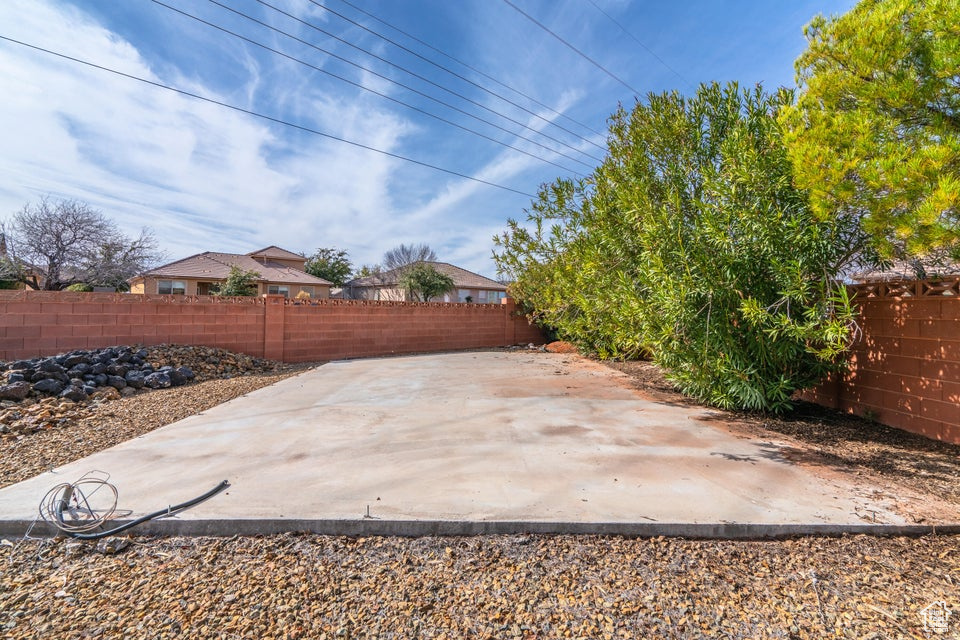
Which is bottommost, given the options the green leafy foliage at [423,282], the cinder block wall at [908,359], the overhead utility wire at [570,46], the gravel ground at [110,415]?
the gravel ground at [110,415]

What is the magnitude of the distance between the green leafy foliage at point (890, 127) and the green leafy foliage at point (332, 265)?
114ft

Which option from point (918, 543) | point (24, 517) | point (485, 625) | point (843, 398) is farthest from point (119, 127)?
point (843, 398)

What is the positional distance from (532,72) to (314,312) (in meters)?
8.31

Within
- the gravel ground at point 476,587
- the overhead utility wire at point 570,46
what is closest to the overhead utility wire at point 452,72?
the overhead utility wire at point 570,46

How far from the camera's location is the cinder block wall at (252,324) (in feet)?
23.5

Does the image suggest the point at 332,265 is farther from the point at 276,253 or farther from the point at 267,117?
the point at 267,117

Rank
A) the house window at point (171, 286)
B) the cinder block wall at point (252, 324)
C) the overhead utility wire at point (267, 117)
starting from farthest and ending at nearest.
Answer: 1. the house window at point (171, 286)
2. the cinder block wall at point (252, 324)
3. the overhead utility wire at point (267, 117)

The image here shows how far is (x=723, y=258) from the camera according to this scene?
456cm

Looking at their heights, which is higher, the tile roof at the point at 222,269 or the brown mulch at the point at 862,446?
the tile roof at the point at 222,269

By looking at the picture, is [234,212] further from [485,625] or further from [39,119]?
[485,625]

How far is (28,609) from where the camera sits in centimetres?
180

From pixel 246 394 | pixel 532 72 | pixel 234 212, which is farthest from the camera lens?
pixel 234 212

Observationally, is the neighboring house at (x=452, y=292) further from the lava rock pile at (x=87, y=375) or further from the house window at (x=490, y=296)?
the lava rock pile at (x=87, y=375)

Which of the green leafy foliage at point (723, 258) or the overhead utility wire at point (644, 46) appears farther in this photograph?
the overhead utility wire at point (644, 46)
